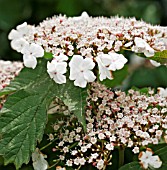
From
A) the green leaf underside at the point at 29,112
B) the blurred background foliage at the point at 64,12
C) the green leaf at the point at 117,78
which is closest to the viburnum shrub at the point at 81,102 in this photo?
the green leaf underside at the point at 29,112

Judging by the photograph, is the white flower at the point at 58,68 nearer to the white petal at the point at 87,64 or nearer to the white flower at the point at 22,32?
the white petal at the point at 87,64

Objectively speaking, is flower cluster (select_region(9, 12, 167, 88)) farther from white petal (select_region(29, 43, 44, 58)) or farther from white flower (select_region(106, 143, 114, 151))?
white flower (select_region(106, 143, 114, 151))

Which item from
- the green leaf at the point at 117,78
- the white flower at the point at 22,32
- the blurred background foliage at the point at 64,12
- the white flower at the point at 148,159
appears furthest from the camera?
the blurred background foliage at the point at 64,12

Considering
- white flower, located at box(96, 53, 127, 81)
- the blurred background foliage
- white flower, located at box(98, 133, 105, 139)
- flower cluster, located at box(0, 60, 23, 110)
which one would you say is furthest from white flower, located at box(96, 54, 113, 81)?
the blurred background foliage

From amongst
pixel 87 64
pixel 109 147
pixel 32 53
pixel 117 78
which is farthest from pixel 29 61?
pixel 117 78

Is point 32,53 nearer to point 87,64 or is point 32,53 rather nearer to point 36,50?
point 36,50
